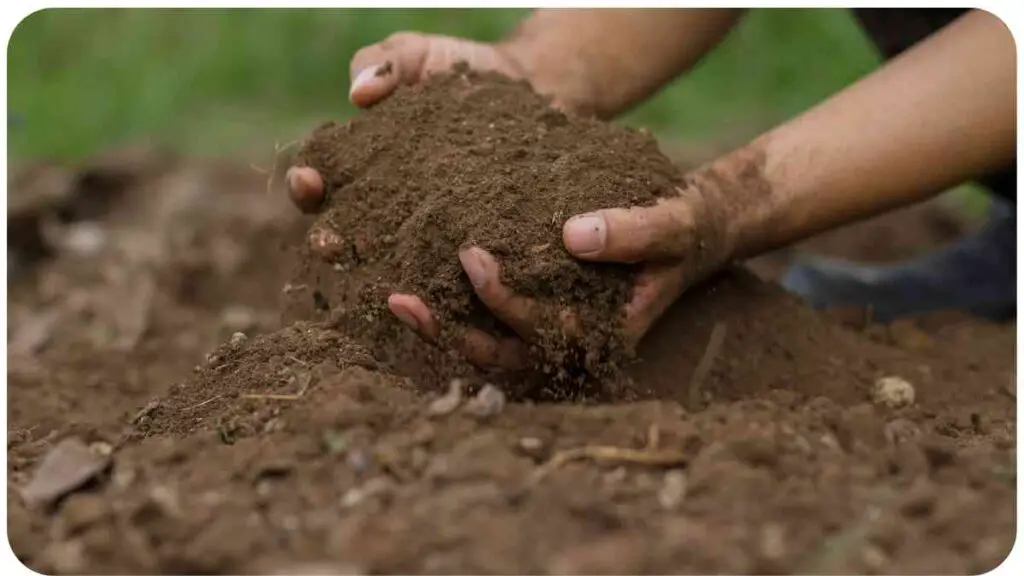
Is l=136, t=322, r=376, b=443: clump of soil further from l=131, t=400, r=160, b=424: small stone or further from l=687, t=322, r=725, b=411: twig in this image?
l=687, t=322, r=725, b=411: twig

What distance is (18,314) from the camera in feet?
11.3

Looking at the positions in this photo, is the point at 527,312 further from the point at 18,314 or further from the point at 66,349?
the point at 18,314

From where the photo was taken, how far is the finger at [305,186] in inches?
85.8

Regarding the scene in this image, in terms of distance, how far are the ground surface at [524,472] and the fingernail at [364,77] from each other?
0.44 m

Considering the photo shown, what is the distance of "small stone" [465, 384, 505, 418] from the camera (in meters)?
1.49

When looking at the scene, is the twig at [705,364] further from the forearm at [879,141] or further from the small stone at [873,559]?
the small stone at [873,559]

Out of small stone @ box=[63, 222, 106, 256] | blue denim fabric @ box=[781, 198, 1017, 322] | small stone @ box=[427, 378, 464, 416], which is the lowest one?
blue denim fabric @ box=[781, 198, 1017, 322]

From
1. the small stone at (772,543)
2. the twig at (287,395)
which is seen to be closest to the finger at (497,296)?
the twig at (287,395)

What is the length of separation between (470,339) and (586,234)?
283mm

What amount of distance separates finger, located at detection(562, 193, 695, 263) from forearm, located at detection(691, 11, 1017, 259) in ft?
0.77

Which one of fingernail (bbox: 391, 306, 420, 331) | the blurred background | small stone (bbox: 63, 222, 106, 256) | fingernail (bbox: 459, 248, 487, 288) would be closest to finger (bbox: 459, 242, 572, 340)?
fingernail (bbox: 459, 248, 487, 288)

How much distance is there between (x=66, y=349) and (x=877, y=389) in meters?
2.02

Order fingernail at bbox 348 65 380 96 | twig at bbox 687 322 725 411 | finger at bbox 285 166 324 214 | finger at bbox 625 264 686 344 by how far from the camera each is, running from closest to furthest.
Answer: finger at bbox 625 264 686 344 < twig at bbox 687 322 725 411 < finger at bbox 285 166 324 214 < fingernail at bbox 348 65 380 96

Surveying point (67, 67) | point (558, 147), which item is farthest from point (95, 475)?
point (67, 67)
